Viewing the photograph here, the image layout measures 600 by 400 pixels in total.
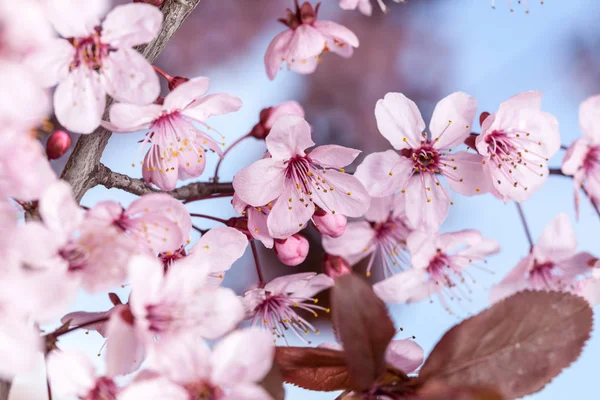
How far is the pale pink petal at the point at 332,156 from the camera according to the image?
2.06 ft

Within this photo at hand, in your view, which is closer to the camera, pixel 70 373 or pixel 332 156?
pixel 70 373

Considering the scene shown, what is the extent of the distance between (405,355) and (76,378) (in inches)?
12.2

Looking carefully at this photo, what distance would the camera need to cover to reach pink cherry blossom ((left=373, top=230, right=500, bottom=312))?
790 mm

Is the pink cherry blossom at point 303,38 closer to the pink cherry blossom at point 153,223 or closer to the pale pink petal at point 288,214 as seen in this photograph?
the pale pink petal at point 288,214

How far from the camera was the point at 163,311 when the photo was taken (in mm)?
435

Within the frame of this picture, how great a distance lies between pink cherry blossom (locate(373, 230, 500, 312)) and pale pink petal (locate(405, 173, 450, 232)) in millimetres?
42

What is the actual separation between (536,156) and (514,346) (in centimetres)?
33

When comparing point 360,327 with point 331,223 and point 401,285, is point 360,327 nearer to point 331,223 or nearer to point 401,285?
point 331,223

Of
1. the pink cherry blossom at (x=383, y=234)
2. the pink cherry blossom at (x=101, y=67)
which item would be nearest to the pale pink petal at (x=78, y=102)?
the pink cherry blossom at (x=101, y=67)

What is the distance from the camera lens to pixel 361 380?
439 millimetres

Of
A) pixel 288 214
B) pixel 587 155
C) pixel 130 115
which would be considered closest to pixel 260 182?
pixel 288 214

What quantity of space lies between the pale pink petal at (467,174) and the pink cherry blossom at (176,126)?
10.8 inches

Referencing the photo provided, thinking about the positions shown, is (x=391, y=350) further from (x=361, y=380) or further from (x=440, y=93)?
(x=440, y=93)

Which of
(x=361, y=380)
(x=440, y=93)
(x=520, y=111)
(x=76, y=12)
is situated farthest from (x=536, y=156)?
(x=440, y=93)
